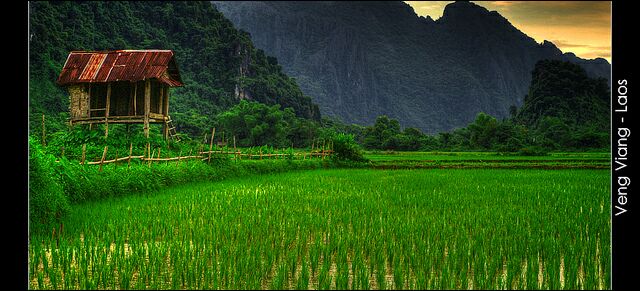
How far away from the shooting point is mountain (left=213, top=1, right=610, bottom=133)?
138 meters

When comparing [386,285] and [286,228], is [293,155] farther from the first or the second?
[386,285]

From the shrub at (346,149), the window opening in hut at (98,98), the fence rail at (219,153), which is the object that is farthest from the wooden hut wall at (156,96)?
the shrub at (346,149)

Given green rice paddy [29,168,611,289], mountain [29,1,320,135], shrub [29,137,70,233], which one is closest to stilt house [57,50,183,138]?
green rice paddy [29,168,611,289]

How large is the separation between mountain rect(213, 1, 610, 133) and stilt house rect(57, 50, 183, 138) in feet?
346

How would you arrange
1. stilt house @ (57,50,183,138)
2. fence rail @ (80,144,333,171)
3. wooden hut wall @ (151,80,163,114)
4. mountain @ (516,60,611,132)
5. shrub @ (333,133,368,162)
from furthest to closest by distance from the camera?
mountain @ (516,60,611,132) < shrub @ (333,133,368,162) < wooden hut wall @ (151,80,163,114) < stilt house @ (57,50,183,138) < fence rail @ (80,144,333,171)

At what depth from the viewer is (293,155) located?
2397 centimetres

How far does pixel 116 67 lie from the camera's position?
65.1 feet

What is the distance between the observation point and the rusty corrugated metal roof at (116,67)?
1944cm

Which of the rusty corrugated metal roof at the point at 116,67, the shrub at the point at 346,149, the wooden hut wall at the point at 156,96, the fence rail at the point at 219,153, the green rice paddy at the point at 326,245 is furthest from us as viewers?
the shrub at the point at 346,149

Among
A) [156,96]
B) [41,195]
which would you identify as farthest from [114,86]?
[41,195]

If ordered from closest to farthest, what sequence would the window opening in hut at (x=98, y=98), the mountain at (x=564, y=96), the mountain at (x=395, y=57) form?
1. the window opening in hut at (x=98, y=98)
2. the mountain at (x=564, y=96)
3. the mountain at (x=395, y=57)

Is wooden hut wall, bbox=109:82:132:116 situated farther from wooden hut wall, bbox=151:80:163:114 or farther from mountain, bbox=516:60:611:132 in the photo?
mountain, bbox=516:60:611:132

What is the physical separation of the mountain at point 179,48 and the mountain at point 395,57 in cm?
5355

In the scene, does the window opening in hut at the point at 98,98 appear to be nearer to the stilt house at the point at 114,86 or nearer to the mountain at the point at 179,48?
the stilt house at the point at 114,86
